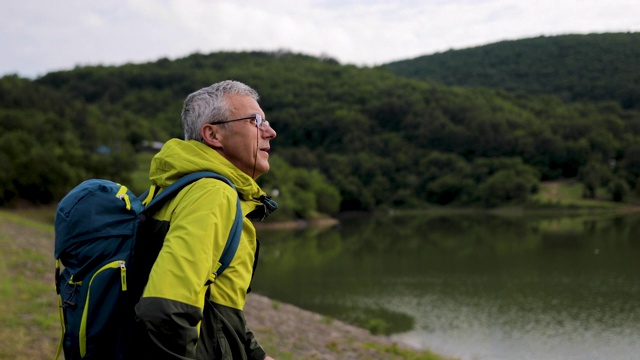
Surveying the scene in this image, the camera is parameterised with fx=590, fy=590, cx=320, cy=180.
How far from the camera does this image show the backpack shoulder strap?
1834 millimetres

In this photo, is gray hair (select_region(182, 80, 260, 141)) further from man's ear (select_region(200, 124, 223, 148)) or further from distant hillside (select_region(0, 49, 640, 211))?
distant hillside (select_region(0, 49, 640, 211))

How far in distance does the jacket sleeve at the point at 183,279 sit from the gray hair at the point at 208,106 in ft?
1.39

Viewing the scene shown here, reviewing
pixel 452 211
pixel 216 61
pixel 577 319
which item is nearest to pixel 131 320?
pixel 577 319

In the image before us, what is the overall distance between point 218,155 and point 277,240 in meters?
44.0

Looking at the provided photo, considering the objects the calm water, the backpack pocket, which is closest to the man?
the backpack pocket

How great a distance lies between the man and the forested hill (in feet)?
396

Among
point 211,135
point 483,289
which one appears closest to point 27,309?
point 211,135

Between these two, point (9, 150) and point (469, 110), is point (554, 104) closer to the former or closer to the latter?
point (469, 110)

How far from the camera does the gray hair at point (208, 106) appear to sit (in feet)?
6.89

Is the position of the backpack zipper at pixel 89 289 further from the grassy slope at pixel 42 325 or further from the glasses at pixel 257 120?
the grassy slope at pixel 42 325

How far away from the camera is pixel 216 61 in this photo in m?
154

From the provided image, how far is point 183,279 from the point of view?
166 centimetres

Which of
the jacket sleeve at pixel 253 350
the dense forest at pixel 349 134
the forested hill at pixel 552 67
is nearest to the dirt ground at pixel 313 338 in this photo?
the jacket sleeve at pixel 253 350

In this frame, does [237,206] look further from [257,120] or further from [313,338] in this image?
[313,338]
